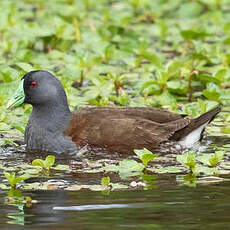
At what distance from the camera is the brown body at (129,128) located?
7652 millimetres

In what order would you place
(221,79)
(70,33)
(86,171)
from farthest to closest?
(70,33), (221,79), (86,171)

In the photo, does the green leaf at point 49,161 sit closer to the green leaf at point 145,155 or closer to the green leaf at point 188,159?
the green leaf at point 145,155

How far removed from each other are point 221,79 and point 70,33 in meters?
2.86

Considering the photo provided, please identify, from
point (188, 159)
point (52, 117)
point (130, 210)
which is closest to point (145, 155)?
point (188, 159)

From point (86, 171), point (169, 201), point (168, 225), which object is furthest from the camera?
point (86, 171)

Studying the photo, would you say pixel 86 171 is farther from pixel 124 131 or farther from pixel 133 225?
pixel 133 225

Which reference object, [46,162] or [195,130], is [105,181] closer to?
[46,162]

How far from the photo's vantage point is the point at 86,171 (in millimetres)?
6984


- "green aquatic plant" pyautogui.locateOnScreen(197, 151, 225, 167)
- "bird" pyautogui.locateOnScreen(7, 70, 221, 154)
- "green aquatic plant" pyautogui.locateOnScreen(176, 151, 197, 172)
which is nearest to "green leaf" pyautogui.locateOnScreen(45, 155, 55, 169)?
"bird" pyautogui.locateOnScreen(7, 70, 221, 154)

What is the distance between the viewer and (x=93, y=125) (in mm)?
7746

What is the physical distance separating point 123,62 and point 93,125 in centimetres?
365

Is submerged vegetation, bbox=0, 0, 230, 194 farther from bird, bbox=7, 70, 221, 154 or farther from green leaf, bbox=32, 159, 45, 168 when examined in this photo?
bird, bbox=7, 70, 221, 154

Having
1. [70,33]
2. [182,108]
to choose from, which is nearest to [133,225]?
[182,108]

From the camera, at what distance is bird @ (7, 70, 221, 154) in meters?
7.68
